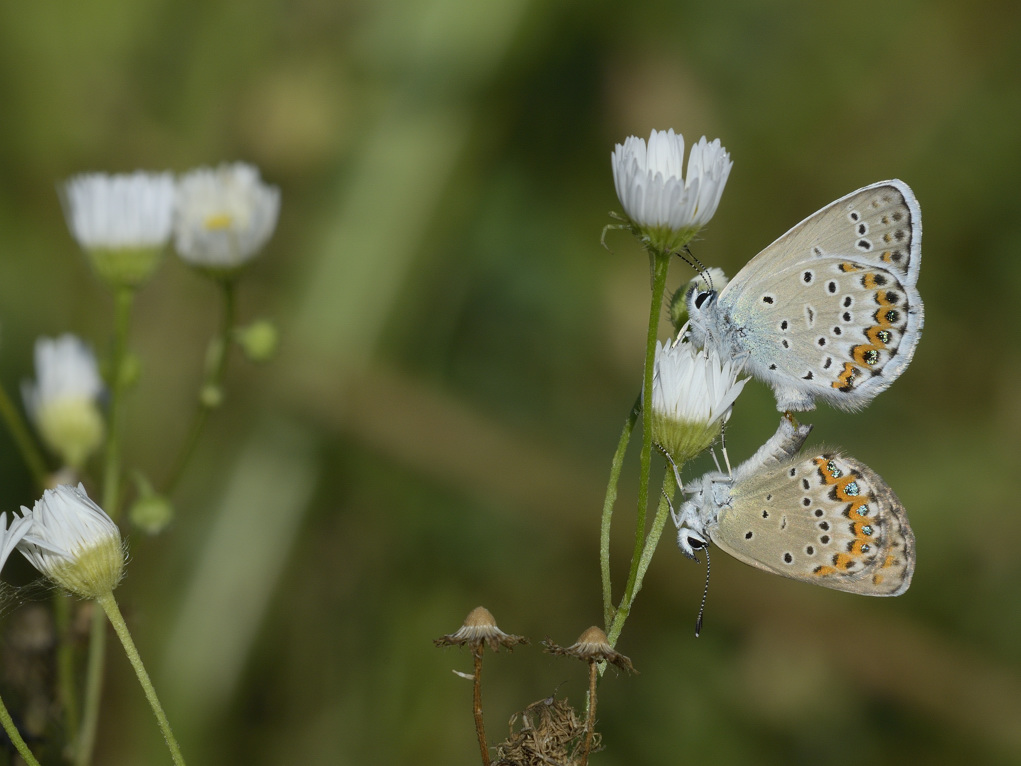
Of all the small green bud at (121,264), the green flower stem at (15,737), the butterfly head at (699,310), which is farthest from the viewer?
the small green bud at (121,264)

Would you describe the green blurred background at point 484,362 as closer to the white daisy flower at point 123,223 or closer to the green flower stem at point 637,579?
the white daisy flower at point 123,223

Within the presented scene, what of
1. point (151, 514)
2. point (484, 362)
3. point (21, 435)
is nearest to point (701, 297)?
point (151, 514)

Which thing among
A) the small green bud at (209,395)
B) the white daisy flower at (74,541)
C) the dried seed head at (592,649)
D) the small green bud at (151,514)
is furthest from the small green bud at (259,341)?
the dried seed head at (592,649)

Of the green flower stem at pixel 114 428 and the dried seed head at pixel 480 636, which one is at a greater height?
the green flower stem at pixel 114 428

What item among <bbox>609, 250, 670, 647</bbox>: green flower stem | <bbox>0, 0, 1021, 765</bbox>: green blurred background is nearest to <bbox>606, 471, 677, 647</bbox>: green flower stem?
<bbox>609, 250, 670, 647</bbox>: green flower stem

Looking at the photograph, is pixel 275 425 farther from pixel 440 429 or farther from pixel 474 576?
pixel 474 576

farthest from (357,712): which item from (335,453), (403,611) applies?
(335,453)
